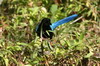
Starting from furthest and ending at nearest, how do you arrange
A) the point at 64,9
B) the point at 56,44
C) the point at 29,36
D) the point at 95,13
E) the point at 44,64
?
the point at 64,9, the point at 95,13, the point at 29,36, the point at 56,44, the point at 44,64

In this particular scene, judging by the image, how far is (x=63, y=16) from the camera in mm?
3299

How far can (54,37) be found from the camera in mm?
2834

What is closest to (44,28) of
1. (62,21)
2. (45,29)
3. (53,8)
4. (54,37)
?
(45,29)

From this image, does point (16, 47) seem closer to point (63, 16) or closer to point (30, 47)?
point (30, 47)

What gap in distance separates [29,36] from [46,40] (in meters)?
0.38

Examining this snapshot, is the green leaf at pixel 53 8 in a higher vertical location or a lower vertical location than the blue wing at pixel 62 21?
higher

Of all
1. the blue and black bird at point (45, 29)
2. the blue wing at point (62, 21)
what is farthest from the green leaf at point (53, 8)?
the blue and black bird at point (45, 29)

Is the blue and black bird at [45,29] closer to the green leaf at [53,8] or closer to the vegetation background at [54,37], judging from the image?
the vegetation background at [54,37]

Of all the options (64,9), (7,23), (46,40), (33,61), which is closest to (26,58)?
(33,61)

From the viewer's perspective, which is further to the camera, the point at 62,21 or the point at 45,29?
the point at 62,21

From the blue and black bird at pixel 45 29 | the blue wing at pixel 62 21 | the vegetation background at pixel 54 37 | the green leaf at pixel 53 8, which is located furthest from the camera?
the green leaf at pixel 53 8

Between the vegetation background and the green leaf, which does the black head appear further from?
the green leaf

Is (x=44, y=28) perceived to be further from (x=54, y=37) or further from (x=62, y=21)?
(x=62, y=21)

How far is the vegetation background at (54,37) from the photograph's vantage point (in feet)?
8.28
